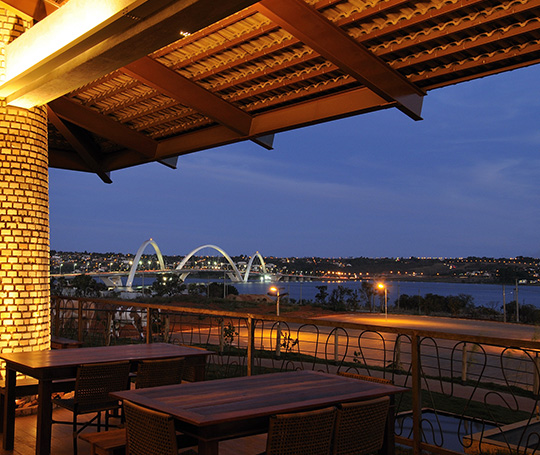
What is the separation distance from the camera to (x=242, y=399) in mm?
3502

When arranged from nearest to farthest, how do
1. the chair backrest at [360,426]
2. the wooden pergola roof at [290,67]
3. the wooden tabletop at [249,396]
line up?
the wooden tabletop at [249,396], the chair backrest at [360,426], the wooden pergola roof at [290,67]

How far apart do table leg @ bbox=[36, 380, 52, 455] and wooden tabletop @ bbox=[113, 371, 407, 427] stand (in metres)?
1.47

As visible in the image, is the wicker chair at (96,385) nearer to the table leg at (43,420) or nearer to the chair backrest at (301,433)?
the table leg at (43,420)

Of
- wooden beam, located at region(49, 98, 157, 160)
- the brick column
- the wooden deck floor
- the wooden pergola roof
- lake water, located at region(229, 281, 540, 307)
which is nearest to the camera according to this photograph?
the wooden deck floor

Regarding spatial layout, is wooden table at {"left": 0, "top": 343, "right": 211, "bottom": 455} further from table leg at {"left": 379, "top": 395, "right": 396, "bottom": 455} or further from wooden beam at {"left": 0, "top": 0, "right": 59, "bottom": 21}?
wooden beam at {"left": 0, "top": 0, "right": 59, "bottom": 21}

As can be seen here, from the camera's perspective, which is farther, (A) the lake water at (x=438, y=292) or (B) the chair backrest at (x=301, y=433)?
(A) the lake water at (x=438, y=292)

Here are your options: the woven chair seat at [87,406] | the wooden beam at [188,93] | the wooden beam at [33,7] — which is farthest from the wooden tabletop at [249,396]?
the wooden beam at [33,7]

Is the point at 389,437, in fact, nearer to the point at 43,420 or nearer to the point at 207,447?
the point at 207,447

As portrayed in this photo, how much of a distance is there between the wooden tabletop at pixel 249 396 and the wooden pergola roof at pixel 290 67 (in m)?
2.70

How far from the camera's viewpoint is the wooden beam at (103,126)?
353 inches

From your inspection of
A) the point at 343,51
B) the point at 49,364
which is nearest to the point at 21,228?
the point at 49,364

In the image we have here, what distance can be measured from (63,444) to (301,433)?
3.19 metres

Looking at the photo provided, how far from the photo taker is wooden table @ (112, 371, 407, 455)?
3.05 metres

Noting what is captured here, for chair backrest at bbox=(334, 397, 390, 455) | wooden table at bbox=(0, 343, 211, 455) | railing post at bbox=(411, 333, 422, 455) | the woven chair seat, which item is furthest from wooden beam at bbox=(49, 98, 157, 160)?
chair backrest at bbox=(334, 397, 390, 455)
